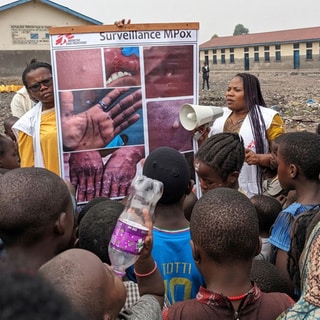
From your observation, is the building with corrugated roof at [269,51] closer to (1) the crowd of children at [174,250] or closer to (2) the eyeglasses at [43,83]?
(2) the eyeglasses at [43,83]

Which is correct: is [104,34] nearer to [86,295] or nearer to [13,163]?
[13,163]

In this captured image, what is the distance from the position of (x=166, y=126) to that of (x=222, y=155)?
1002mm

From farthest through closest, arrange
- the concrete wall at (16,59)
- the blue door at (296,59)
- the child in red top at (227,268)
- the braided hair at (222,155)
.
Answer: the blue door at (296,59) < the concrete wall at (16,59) < the braided hair at (222,155) < the child in red top at (227,268)

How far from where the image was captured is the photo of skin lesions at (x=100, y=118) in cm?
338

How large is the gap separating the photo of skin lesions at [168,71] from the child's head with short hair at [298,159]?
4.24 feet

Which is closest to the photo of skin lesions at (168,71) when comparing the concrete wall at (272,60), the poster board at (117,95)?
the poster board at (117,95)

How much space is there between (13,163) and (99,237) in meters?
1.72

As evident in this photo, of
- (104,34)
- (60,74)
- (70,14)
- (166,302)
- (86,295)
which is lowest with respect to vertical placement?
(166,302)

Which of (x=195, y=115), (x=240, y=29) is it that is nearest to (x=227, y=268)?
(x=195, y=115)

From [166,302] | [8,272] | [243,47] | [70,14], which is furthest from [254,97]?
[243,47]

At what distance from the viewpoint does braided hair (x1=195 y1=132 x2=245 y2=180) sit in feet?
8.76

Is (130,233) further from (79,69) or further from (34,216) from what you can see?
(79,69)

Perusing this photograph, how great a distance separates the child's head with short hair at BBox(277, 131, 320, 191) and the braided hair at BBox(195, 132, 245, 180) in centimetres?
28

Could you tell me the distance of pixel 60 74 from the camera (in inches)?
132
